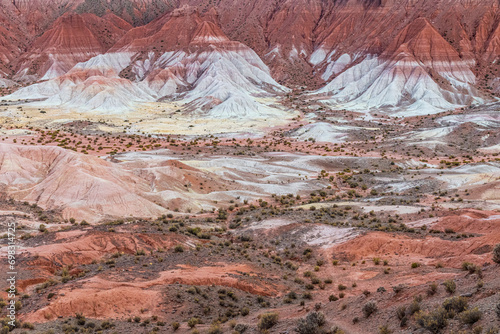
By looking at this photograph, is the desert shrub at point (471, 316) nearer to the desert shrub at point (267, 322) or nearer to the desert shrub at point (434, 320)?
the desert shrub at point (434, 320)

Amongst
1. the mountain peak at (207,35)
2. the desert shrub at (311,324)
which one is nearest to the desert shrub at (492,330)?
the desert shrub at (311,324)

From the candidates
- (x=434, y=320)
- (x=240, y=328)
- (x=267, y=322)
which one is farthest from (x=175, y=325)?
(x=434, y=320)

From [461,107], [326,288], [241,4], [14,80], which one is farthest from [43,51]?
[326,288]

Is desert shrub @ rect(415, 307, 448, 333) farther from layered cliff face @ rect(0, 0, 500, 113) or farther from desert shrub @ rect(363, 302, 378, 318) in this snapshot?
layered cliff face @ rect(0, 0, 500, 113)

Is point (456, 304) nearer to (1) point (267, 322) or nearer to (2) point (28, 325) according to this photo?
(1) point (267, 322)

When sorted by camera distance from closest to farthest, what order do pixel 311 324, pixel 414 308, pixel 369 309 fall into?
pixel 414 308
pixel 311 324
pixel 369 309

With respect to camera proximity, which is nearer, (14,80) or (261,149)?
(261,149)

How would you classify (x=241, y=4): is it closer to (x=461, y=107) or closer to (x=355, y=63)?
(x=355, y=63)
